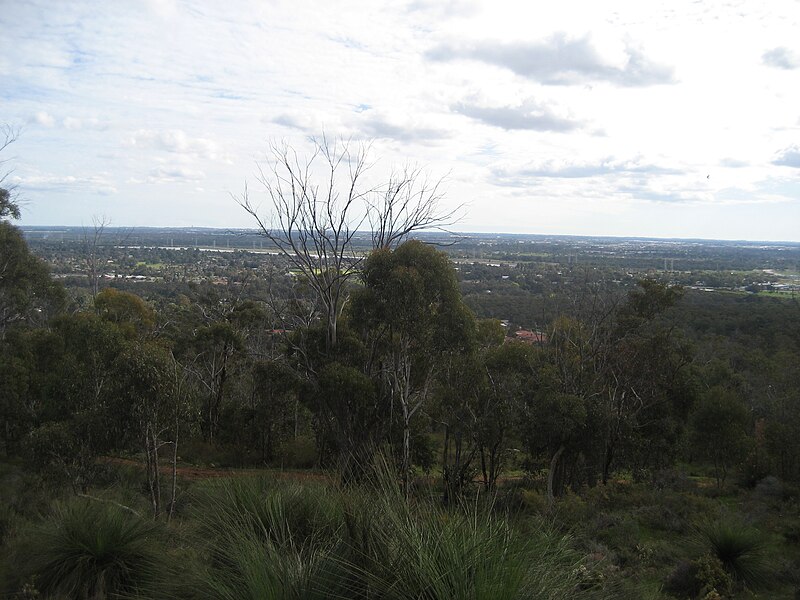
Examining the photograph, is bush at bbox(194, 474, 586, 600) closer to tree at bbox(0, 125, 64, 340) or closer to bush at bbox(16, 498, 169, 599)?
bush at bbox(16, 498, 169, 599)

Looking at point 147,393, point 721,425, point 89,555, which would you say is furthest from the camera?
point 721,425

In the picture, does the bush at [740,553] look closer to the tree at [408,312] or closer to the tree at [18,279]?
the tree at [408,312]

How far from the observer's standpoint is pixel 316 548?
12.0 feet

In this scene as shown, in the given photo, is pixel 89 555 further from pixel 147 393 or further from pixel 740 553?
pixel 740 553

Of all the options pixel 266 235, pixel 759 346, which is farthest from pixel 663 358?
pixel 759 346

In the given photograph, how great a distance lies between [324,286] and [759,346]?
30.7m

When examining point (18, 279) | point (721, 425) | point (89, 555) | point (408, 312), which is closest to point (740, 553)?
point (408, 312)

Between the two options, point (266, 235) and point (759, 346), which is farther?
point (759, 346)

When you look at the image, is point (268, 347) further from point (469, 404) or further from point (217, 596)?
point (217, 596)

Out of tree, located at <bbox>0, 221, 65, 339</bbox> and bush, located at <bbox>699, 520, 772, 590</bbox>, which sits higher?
tree, located at <bbox>0, 221, 65, 339</bbox>

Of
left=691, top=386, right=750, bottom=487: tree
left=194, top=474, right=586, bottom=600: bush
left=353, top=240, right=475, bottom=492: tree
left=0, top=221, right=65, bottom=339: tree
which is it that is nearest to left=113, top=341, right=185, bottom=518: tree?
left=353, top=240, right=475, bottom=492: tree

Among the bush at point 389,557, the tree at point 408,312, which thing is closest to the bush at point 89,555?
the bush at point 389,557

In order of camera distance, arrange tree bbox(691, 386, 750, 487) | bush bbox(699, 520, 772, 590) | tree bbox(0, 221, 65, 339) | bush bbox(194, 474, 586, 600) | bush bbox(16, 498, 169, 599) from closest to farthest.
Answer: bush bbox(194, 474, 586, 600) < bush bbox(16, 498, 169, 599) < bush bbox(699, 520, 772, 590) < tree bbox(0, 221, 65, 339) < tree bbox(691, 386, 750, 487)

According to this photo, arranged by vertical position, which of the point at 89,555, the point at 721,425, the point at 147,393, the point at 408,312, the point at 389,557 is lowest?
the point at 721,425
